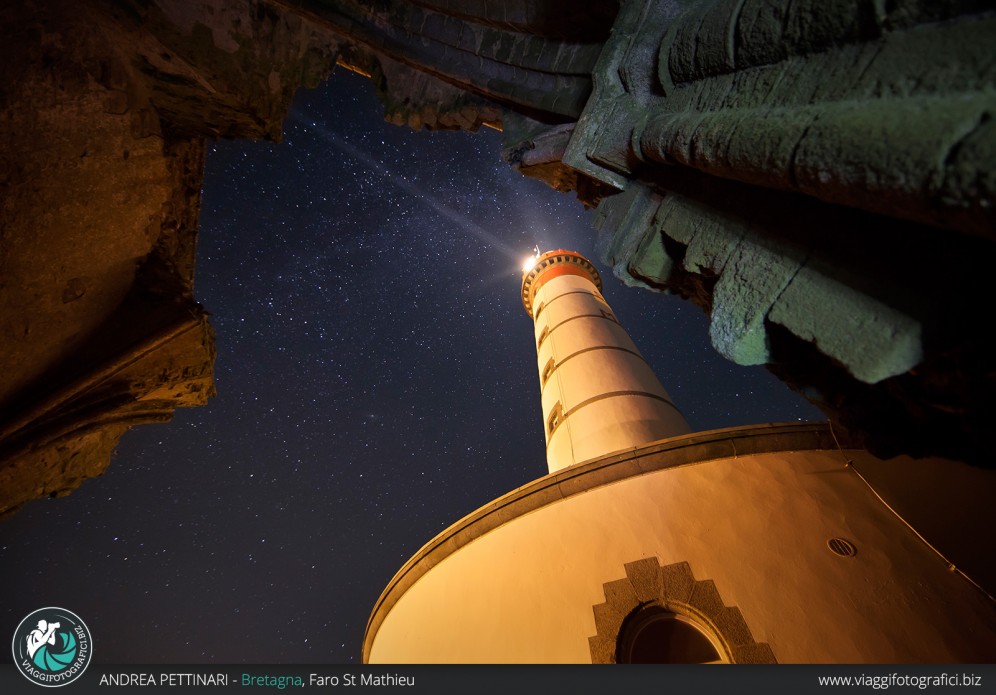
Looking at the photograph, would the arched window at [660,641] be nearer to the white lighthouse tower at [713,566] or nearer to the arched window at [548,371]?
the white lighthouse tower at [713,566]

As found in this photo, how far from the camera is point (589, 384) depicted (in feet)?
28.0

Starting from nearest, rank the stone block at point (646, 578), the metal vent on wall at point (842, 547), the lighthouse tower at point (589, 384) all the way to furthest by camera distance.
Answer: the metal vent on wall at point (842, 547)
the stone block at point (646, 578)
the lighthouse tower at point (589, 384)

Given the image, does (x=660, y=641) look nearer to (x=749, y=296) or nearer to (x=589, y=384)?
(x=749, y=296)

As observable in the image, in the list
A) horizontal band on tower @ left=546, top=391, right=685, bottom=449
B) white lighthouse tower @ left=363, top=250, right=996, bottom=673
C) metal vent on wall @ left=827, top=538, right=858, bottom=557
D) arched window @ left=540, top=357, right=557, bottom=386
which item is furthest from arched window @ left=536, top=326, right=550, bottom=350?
metal vent on wall @ left=827, top=538, right=858, bottom=557

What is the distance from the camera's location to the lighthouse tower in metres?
7.36

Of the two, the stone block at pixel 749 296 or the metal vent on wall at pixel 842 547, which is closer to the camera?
the stone block at pixel 749 296

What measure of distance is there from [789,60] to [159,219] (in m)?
3.89

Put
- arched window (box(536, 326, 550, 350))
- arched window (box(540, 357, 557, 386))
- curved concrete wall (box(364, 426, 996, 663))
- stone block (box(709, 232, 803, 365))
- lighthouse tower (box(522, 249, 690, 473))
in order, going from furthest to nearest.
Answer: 1. arched window (box(536, 326, 550, 350))
2. arched window (box(540, 357, 557, 386))
3. lighthouse tower (box(522, 249, 690, 473))
4. curved concrete wall (box(364, 426, 996, 663))
5. stone block (box(709, 232, 803, 365))

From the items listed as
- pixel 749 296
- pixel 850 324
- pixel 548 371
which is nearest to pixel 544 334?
pixel 548 371

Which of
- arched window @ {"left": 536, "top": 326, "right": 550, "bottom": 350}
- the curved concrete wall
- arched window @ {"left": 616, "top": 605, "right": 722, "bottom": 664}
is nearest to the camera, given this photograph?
the curved concrete wall

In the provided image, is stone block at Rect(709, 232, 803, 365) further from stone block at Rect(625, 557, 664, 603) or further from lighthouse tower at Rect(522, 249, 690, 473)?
lighthouse tower at Rect(522, 249, 690, 473)

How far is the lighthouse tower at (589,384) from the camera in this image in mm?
7363

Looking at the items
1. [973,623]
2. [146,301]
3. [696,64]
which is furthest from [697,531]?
[146,301]

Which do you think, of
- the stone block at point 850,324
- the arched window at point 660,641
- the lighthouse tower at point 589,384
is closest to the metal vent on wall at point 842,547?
the arched window at point 660,641
